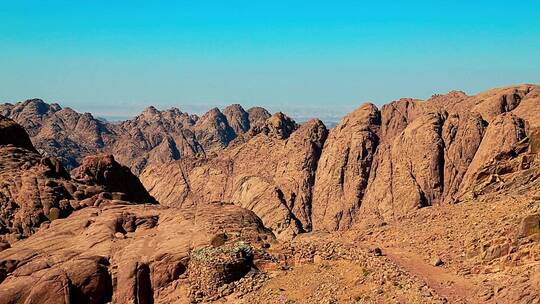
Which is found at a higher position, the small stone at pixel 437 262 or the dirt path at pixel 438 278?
the small stone at pixel 437 262

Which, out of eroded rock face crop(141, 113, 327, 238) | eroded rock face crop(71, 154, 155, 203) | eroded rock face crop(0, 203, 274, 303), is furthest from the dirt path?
eroded rock face crop(141, 113, 327, 238)

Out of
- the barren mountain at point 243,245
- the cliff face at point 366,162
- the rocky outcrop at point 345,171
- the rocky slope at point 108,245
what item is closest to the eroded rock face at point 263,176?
the cliff face at point 366,162

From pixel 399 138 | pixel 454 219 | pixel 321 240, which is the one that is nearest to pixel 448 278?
pixel 454 219

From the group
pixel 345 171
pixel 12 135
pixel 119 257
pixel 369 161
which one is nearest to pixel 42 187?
pixel 12 135

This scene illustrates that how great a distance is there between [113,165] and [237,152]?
70.1 metres

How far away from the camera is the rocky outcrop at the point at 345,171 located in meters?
127

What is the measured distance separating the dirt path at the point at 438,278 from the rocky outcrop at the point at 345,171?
8081cm

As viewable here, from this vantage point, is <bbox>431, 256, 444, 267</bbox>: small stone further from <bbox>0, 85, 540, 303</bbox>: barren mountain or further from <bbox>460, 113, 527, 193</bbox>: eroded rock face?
<bbox>460, 113, 527, 193</bbox>: eroded rock face

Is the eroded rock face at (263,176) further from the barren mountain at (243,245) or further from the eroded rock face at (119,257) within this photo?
the eroded rock face at (119,257)

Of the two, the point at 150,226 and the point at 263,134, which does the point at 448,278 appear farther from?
the point at 263,134

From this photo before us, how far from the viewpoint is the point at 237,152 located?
15275cm

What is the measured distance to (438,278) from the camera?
129 ft

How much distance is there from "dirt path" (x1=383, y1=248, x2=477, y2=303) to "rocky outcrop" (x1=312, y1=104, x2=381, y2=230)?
80808 mm

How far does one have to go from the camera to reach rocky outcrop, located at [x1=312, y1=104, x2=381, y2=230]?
5002 inches
